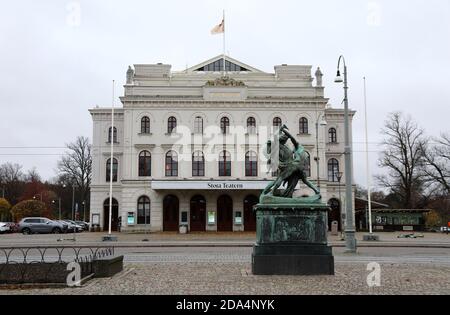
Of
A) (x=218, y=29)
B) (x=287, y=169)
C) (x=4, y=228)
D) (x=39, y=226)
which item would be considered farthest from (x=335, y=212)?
(x=287, y=169)

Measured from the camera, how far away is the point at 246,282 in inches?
491

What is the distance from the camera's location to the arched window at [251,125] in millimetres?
50531

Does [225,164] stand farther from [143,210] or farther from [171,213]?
[143,210]

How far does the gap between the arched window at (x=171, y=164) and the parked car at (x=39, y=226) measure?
38.9 ft

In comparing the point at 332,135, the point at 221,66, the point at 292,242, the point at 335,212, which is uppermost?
the point at 221,66

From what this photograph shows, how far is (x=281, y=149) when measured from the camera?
→ 15.0 m

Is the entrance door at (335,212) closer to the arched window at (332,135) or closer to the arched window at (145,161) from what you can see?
the arched window at (332,135)

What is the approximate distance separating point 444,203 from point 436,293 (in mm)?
58940

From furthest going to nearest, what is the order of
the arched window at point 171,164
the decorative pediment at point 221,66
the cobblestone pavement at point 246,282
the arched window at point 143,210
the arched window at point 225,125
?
1. the decorative pediment at point 221,66
2. the arched window at point 225,125
3. the arched window at point 171,164
4. the arched window at point 143,210
5. the cobblestone pavement at point 246,282

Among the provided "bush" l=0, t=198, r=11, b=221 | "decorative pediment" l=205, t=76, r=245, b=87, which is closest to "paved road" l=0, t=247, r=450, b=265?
"decorative pediment" l=205, t=76, r=245, b=87

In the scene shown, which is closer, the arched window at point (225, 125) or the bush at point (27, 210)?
the arched window at point (225, 125)

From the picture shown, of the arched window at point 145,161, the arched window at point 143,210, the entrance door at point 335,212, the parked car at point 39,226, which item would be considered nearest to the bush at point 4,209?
the parked car at point 39,226

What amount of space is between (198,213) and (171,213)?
266 centimetres
